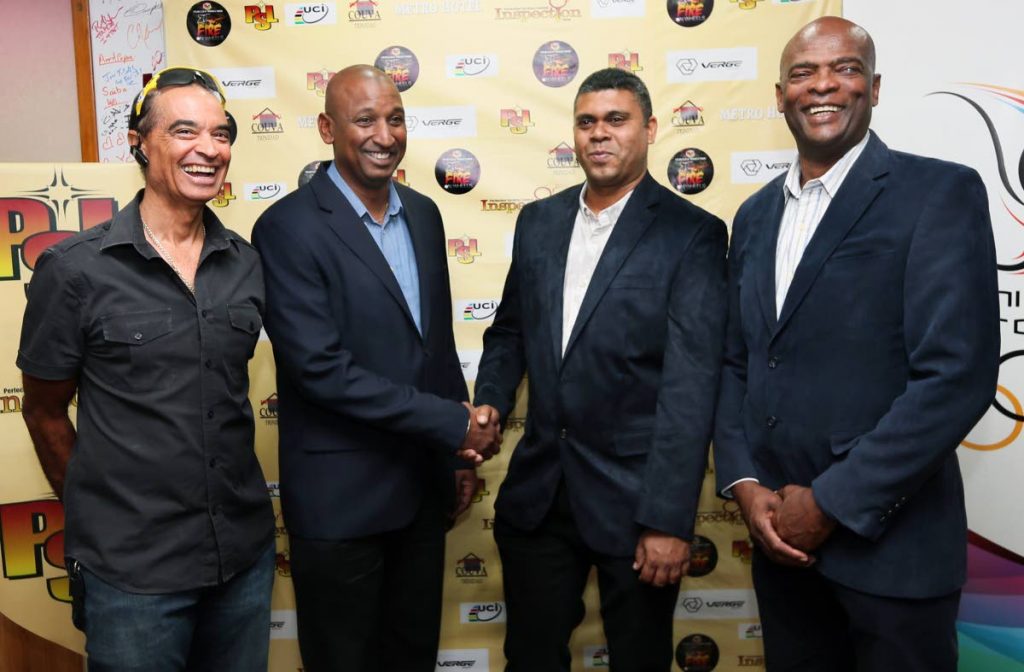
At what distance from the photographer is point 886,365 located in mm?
1640

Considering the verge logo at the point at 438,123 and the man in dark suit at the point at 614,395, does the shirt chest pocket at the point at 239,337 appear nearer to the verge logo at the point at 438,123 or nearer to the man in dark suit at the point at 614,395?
the man in dark suit at the point at 614,395

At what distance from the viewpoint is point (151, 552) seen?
164 centimetres

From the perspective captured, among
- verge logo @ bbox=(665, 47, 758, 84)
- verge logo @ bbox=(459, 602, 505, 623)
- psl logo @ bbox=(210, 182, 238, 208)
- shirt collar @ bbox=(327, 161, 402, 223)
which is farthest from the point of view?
verge logo @ bbox=(459, 602, 505, 623)

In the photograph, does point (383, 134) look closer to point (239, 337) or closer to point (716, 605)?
point (239, 337)

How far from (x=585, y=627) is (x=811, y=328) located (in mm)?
1783

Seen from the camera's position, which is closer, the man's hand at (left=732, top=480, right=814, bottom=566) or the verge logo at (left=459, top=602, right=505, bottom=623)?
the man's hand at (left=732, top=480, right=814, bottom=566)

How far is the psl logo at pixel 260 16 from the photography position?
2.87 m

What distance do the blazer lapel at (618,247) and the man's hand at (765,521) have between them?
56cm

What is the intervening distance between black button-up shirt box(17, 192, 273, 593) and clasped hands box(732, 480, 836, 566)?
3.84ft

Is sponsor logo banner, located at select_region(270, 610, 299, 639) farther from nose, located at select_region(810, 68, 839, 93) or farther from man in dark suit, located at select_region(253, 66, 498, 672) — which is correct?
nose, located at select_region(810, 68, 839, 93)

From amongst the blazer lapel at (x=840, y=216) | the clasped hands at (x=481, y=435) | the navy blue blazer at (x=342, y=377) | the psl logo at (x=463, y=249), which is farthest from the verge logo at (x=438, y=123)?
the blazer lapel at (x=840, y=216)

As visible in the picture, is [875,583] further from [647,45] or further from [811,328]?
[647,45]

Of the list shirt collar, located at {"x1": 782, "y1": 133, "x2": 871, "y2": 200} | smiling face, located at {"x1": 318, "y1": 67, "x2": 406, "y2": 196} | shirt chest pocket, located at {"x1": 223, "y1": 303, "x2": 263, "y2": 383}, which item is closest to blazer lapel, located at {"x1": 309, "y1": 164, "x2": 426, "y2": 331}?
smiling face, located at {"x1": 318, "y1": 67, "x2": 406, "y2": 196}

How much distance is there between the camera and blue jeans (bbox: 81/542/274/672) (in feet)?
5.31
